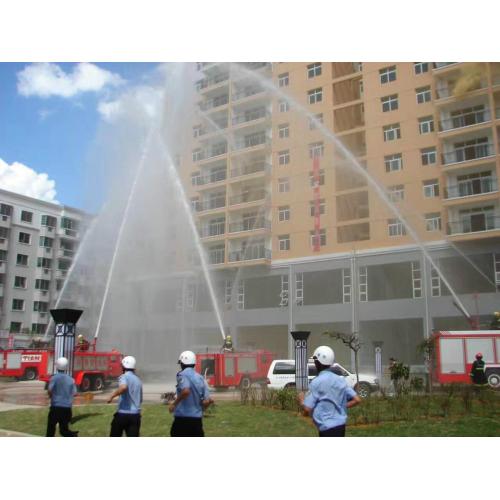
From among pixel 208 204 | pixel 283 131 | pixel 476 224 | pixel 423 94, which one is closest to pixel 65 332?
pixel 208 204

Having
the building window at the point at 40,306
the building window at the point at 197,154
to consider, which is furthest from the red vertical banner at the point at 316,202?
the building window at the point at 40,306

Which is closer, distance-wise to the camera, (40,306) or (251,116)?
(40,306)

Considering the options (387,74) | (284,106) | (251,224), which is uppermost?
(387,74)

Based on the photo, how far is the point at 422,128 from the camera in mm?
15273

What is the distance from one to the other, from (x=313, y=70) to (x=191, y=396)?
1019 cm

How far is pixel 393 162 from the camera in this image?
50.5ft

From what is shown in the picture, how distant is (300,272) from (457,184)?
515 centimetres

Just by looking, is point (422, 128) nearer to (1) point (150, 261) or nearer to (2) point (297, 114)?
(2) point (297, 114)

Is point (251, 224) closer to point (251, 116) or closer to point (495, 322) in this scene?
point (251, 116)

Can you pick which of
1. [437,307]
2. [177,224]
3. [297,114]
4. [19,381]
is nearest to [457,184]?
[437,307]

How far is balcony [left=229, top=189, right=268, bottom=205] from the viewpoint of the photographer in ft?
49.6

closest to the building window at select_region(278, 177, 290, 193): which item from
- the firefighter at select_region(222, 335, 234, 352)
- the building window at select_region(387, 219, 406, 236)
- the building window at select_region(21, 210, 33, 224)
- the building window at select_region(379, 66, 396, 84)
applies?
the building window at select_region(387, 219, 406, 236)

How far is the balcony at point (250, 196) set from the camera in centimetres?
1511

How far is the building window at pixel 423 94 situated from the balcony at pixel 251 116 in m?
4.21
